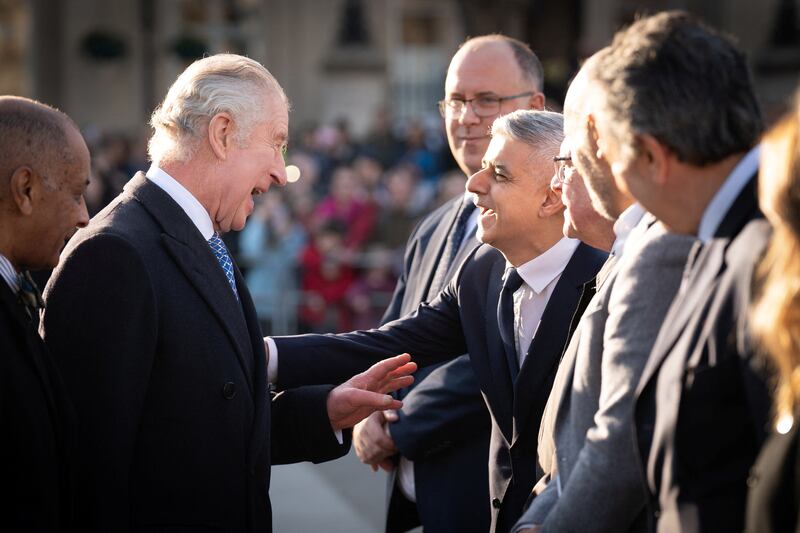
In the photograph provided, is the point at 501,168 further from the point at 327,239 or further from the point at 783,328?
the point at 327,239

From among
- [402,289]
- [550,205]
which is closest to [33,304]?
[550,205]

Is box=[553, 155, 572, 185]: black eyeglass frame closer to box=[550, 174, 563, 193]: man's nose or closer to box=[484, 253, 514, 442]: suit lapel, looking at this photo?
box=[550, 174, 563, 193]: man's nose

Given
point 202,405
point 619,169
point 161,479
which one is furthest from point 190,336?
point 619,169

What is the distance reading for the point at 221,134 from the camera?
3252 millimetres

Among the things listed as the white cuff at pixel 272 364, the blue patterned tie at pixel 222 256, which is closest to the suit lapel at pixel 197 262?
the blue patterned tie at pixel 222 256

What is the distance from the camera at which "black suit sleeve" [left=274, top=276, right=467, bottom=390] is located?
12.7 feet

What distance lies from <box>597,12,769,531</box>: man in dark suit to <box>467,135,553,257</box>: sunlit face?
1153 mm

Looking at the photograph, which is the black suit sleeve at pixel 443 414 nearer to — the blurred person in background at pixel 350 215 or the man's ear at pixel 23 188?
the man's ear at pixel 23 188

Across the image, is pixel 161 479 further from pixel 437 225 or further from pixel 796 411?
pixel 437 225

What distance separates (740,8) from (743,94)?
867 inches

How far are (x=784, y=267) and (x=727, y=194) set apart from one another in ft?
1.03

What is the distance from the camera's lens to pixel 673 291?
7.95 feet

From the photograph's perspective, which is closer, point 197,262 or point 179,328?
point 179,328

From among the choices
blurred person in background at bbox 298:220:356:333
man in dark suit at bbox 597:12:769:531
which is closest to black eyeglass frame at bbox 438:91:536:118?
man in dark suit at bbox 597:12:769:531
